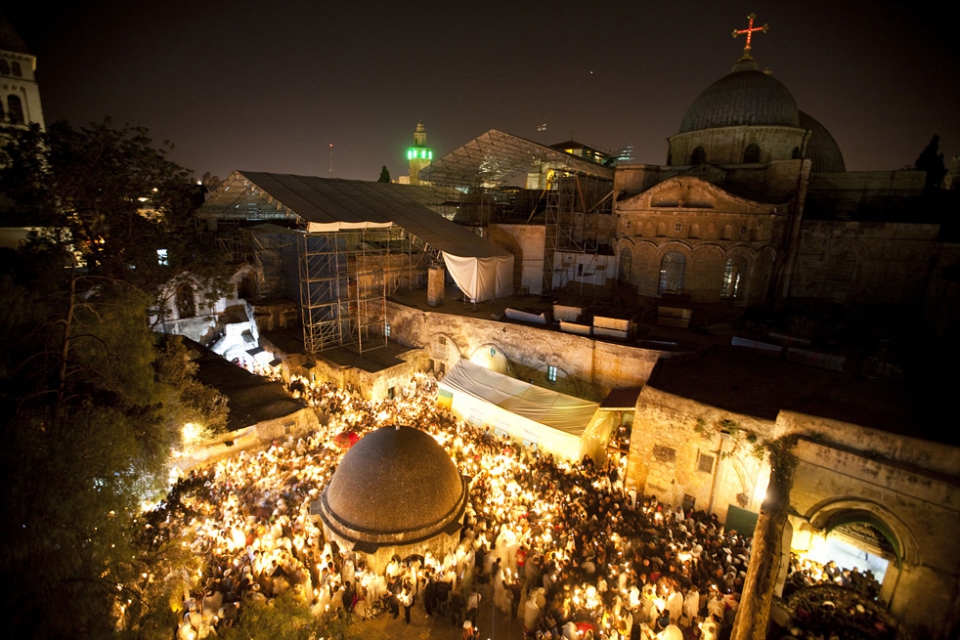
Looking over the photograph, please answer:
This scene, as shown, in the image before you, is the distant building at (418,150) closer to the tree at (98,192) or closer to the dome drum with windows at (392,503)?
the tree at (98,192)

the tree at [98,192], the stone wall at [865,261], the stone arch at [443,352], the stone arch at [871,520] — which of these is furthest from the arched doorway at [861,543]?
the tree at [98,192]

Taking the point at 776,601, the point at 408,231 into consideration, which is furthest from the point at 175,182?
the point at 776,601

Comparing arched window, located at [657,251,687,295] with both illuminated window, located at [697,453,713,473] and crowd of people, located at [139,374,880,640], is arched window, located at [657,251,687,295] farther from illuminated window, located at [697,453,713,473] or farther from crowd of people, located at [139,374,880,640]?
crowd of people, located at [139,374,880,640]

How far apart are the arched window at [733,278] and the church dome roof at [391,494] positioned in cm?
1679

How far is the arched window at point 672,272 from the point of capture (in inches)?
825

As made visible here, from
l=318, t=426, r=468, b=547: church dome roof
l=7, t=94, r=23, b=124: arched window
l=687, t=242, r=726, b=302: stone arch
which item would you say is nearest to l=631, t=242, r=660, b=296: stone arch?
l=687, t=242, r=726, b=302: stone arch

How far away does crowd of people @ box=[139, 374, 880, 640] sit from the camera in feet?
28.1

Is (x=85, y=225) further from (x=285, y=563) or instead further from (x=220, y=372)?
(x=285, y=563)

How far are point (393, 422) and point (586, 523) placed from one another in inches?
299

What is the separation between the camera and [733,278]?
20.1 meters

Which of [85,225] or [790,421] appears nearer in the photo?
[790,421]

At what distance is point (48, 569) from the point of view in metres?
4.88

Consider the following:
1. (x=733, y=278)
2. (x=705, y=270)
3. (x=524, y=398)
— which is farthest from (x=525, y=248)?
(x=524, y=398)

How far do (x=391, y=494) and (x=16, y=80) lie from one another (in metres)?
41.6
